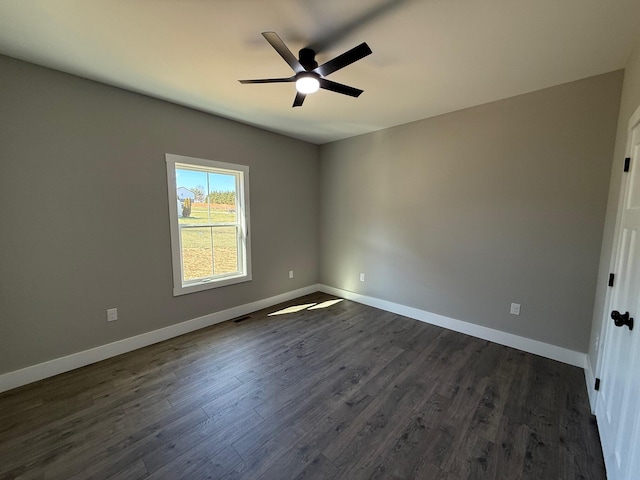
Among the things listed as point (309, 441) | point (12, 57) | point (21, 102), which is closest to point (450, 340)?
point (309, 441)

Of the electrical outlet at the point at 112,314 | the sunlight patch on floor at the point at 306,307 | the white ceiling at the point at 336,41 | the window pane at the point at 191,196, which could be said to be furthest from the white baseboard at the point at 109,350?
the white ceiling at the point at 336,41

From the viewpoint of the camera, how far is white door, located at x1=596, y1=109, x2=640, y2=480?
1.18 metres

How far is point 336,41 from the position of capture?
1.78 m

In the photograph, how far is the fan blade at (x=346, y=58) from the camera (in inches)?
58.5

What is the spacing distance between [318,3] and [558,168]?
8.34 ft

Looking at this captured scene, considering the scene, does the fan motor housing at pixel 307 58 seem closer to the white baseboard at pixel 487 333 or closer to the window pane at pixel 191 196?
the window pane at pixel 191 196

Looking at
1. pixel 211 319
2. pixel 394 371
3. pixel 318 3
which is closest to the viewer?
pixel 318 3

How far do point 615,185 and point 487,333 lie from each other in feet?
5.89

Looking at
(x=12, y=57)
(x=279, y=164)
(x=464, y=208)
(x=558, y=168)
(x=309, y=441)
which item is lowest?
(x=309, y=441)

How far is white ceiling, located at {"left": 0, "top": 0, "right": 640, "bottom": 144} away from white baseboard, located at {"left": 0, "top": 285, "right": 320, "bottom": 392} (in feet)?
8.26

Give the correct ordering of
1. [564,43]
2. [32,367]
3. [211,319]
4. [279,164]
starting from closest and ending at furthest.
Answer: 1. [564,43]
2. [32,367]
3. [211,319]
4. [279,164]

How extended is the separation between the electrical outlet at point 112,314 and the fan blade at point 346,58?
2.88m

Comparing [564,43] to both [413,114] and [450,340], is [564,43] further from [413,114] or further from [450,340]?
[450,340]

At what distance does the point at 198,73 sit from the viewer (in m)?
2.19
